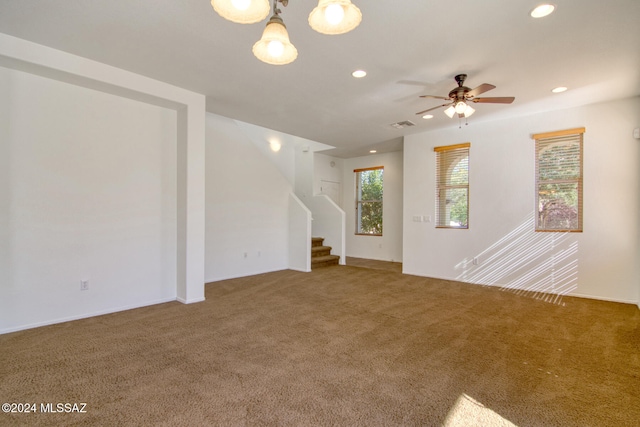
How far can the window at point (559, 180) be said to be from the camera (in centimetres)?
446

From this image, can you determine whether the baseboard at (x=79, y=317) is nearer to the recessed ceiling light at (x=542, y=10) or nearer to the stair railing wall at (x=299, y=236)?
the stair railing wall at (x=299, y=236)

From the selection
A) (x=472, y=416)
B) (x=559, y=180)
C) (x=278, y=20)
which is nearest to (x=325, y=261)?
(x=559, y=180)

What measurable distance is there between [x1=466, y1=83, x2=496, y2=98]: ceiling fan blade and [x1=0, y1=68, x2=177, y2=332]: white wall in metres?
3.72

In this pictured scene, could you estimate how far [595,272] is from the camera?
4.31 m

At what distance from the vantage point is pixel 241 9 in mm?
1430

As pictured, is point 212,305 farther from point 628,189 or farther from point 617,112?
point 617,112

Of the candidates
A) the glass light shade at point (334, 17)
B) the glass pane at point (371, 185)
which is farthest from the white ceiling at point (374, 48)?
the glass pane at point (371, 185)

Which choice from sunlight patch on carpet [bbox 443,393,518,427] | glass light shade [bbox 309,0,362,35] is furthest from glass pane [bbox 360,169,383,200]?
glass light shade [bbox 309,0,362,35]

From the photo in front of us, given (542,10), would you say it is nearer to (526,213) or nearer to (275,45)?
(275,45)

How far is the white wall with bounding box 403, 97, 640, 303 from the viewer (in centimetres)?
415

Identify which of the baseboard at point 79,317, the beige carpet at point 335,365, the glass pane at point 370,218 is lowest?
the beige carpet at point 335,365

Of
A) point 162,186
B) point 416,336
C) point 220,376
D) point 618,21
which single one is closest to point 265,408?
point 220,376

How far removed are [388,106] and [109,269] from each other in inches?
164

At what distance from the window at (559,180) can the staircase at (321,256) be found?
393 centimetres
